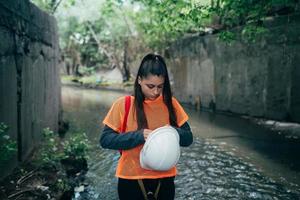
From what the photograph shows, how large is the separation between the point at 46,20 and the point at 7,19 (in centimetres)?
375

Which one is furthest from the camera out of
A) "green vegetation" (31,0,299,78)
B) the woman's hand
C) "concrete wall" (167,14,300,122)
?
"concrete wall" (167,14,300,122)

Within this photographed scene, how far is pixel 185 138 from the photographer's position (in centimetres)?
294

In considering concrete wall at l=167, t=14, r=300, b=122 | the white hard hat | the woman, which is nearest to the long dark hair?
the woman

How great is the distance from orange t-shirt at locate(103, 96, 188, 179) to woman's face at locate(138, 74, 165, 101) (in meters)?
0.06

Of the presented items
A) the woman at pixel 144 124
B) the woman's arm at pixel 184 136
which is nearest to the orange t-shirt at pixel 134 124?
the woman at pixel 144 124

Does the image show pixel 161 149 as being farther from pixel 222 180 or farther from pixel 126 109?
pixel 222 180

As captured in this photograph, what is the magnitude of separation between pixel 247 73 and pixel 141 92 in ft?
36.5

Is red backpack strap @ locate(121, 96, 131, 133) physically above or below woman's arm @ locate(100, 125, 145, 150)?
above

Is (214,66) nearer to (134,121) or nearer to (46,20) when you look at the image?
(46,20)

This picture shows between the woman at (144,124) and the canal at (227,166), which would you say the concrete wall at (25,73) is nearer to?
the canal at (227,166)

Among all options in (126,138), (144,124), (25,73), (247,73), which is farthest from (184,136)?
(247,73)

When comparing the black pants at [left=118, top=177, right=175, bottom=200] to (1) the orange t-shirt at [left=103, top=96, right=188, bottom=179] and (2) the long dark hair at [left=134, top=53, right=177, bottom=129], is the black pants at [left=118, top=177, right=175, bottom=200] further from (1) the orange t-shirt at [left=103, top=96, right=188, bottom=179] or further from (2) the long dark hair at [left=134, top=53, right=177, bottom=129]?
(2) the long dark hair at [left=134, top=53, right=177, bottom=129]

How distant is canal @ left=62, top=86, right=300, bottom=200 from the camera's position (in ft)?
20.8

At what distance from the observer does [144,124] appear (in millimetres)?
2906
